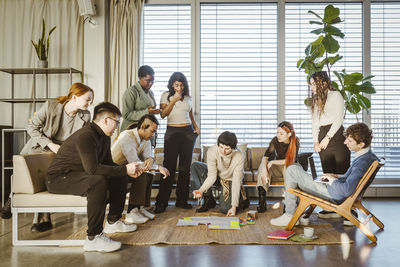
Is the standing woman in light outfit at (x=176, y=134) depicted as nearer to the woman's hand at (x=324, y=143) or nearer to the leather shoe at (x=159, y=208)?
the leather shoe at (x=159, y=208)

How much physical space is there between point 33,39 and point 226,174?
140 inches

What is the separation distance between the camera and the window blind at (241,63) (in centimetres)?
520

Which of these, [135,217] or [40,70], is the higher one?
[40,70]

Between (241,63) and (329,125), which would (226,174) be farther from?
(241,63)

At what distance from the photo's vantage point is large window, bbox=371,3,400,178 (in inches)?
203

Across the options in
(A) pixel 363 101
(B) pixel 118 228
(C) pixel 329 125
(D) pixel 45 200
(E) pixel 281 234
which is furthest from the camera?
(A) pixel 363 101

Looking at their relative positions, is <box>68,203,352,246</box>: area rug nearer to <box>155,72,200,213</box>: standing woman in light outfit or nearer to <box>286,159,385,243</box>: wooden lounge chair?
<box>286,159,385,243</box>: wooden lounge chair

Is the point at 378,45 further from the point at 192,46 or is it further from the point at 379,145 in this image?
the point at 192,46

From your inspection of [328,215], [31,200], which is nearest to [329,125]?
[328,215]

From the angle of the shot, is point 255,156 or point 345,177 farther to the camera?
point 255,156

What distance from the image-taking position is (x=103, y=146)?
270cm

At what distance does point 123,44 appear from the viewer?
5031 mm

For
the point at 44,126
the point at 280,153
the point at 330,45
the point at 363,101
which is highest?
the point at 330,45

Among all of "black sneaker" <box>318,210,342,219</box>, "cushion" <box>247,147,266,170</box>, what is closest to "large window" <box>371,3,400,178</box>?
"cushion" <box>247,147,266,170</box>
